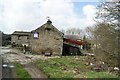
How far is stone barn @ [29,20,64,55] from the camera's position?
27578 mm

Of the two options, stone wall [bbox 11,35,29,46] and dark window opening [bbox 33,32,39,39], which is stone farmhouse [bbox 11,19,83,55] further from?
stone wall [bbox 11,35,29,46]

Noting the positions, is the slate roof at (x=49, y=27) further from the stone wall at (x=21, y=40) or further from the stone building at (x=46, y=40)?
the stone wall at (x=21, y=40)

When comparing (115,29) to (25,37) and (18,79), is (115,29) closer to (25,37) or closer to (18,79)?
(18,79)

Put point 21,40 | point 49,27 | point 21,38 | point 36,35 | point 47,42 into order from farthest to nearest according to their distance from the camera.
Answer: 1. point 21,38
2. point 21,40
3. point 47,42
4. point 36,35
5. point 49,27

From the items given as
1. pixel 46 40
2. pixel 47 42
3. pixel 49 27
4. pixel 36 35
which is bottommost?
pixel 47 42

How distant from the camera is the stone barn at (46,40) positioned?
27578 millimetres

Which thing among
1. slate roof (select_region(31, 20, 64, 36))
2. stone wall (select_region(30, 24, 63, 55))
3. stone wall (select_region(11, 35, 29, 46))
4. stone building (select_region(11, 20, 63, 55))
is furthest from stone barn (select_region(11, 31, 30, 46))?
slate roof (select_region(31, 20, 64, 36))

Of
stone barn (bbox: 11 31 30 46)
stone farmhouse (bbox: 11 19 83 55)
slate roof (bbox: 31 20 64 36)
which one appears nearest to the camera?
slate roof (bbox: 31 20 64 36)

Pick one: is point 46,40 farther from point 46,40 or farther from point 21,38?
point 21,38

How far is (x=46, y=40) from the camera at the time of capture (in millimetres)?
27859

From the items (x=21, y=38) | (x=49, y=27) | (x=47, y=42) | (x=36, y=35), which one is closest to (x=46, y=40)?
(x=47, y=42)

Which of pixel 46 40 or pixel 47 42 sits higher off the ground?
pixel 46 40

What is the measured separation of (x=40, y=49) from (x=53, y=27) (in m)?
2.90

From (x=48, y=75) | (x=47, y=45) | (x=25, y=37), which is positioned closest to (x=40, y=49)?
(x=47, y=45)
